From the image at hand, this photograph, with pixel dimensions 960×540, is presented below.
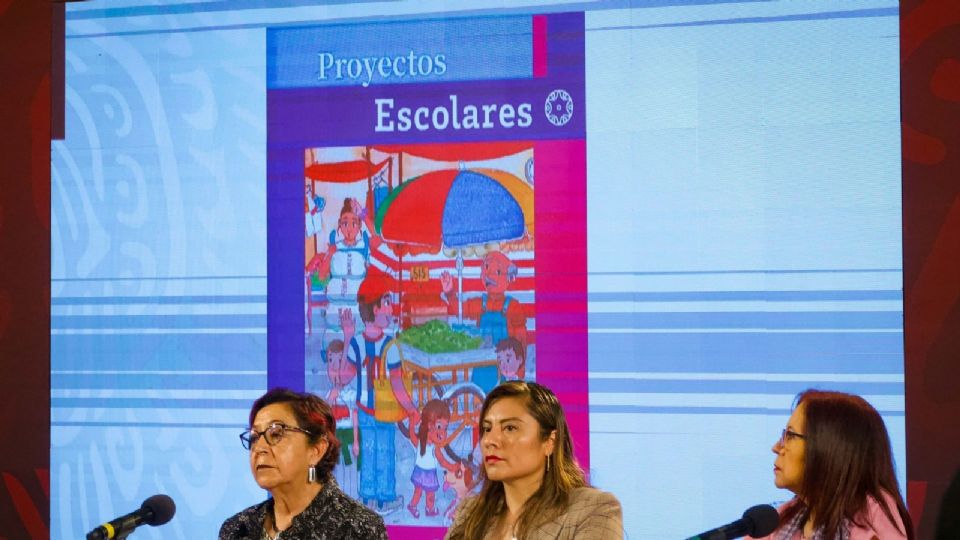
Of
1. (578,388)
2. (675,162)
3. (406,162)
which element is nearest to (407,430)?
(578,388)

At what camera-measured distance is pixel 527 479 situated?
3465 mm

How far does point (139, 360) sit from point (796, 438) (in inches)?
110

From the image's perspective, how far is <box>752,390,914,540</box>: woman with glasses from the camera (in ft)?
10.1

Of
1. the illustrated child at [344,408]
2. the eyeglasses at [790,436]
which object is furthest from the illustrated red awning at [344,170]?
the eyeglasses at [790,436]

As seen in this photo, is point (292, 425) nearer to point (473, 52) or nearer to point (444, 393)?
point (444, 393)

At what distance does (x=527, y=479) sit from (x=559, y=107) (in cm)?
162

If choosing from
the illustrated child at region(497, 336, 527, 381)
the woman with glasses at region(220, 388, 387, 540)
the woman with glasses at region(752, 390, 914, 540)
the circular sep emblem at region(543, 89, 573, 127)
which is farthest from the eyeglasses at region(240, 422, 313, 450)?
the circular sep emblem at region(543, 89, 573, 127)

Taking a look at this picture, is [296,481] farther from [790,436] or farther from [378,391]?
[790,436]

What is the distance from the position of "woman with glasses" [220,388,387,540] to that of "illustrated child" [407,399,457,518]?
907mm

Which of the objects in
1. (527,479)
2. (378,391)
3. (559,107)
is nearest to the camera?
(527,479)

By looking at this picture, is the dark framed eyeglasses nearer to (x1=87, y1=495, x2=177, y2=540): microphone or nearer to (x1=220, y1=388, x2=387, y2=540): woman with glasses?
(x1=220, y1=388, x2=387, y2=540): woman with glasses

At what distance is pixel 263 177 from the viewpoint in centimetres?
481

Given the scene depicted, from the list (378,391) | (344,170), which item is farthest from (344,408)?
(344,170)

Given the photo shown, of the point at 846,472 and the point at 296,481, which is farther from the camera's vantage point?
the point at 296,481
